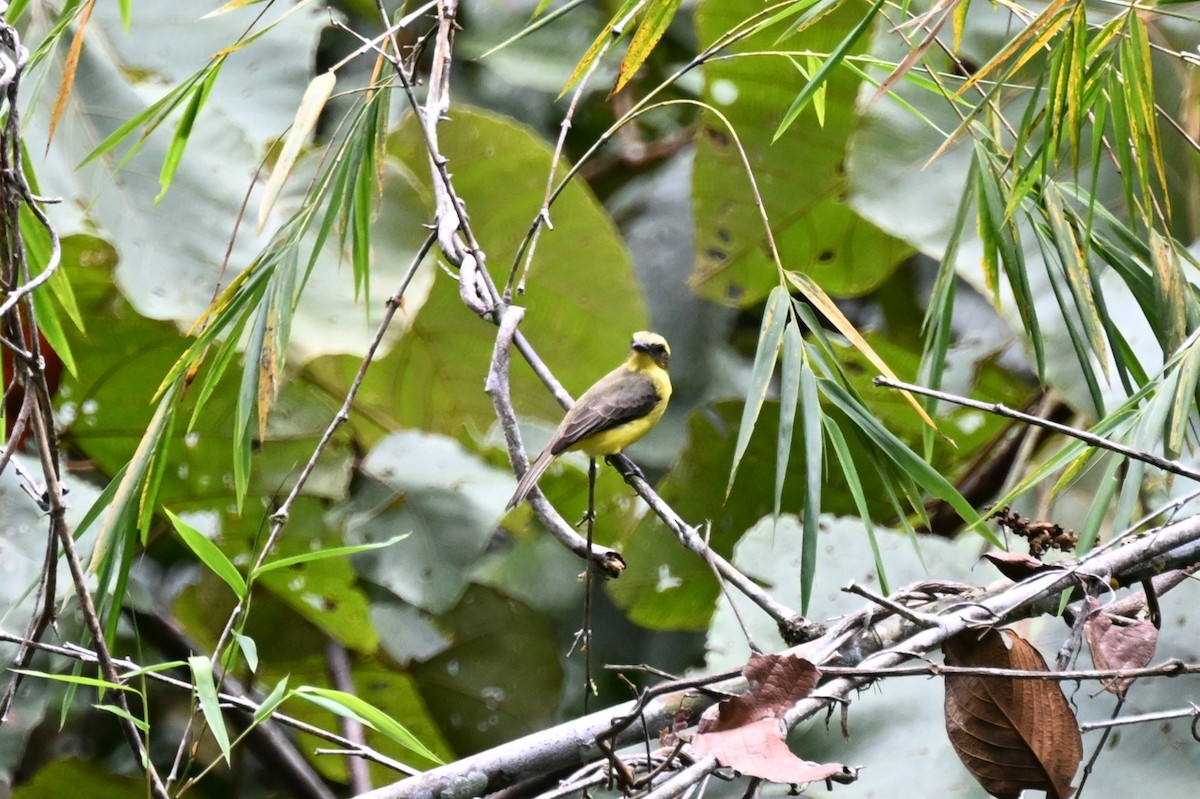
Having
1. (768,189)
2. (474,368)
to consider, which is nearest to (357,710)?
(474,368)

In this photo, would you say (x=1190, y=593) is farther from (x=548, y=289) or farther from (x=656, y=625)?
(x=548, y=289)

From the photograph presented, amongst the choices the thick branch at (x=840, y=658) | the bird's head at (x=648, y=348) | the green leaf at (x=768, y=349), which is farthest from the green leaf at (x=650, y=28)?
the bird's head at (x=648, y=348)

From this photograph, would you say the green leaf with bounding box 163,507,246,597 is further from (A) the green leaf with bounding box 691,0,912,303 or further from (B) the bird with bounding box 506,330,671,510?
(A) the green leaf with bounding box 691,0,912,303

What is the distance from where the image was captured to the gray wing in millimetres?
2197

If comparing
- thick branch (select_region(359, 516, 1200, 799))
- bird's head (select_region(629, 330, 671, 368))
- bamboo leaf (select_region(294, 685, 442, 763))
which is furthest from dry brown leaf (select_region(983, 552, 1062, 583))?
bird's head (select_region(629, 330, 671, 368))

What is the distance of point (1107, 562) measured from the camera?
119 cm

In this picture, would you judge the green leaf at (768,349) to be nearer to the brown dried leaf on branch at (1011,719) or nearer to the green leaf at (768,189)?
the brown dried leaf on branch at (1011,719)

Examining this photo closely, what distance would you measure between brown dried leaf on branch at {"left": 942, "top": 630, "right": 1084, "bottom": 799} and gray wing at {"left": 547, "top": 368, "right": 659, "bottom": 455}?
3.47 feet

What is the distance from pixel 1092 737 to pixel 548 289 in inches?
68.7

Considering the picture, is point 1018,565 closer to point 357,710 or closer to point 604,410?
point 357,710

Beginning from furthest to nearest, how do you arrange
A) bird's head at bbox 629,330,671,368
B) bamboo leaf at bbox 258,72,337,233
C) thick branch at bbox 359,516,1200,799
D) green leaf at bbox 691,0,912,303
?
green leaf at bbox 691,0,912,303 < bird's head at bbox 629,330,671,368 < bamboo leaf at bbox 258,72,337,233 < thick branch at bbox 359,516,1200,799

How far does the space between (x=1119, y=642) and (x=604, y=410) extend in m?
1.15

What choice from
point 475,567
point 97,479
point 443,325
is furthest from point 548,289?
point 97,479

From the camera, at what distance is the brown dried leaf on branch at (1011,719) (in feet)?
3.87
